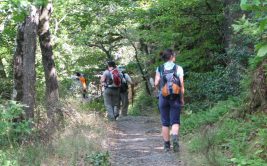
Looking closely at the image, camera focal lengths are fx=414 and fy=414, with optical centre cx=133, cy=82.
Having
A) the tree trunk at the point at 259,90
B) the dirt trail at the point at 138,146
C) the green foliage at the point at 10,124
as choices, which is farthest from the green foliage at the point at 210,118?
the green foliage at the point at 10,124

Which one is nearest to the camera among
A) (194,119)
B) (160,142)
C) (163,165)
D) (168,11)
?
(163,165)

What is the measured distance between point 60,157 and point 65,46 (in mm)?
10586

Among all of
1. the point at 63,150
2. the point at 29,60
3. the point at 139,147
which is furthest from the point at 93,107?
the point at 63,150

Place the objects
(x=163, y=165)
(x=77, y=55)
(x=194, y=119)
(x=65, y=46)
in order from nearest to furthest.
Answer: (x=163, y=165)
(x=194, y=119)
(x=65, y=46)
(x=77, y=55)

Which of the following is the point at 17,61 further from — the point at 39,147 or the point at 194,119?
the point at 194,119

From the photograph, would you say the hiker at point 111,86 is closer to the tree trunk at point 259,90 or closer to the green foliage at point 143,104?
the tree trunk at point 259,90

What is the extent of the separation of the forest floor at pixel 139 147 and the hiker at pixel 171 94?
40 centimetres

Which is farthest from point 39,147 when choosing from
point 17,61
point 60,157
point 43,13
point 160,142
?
point 43,13

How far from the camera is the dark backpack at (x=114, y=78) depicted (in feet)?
41.1

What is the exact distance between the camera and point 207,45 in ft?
47.2

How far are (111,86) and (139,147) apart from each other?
4.29 m

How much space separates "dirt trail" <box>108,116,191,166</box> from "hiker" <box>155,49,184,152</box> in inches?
16.7

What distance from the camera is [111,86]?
12656mm

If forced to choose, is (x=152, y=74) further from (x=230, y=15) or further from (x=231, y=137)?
(x=231, y=137)
